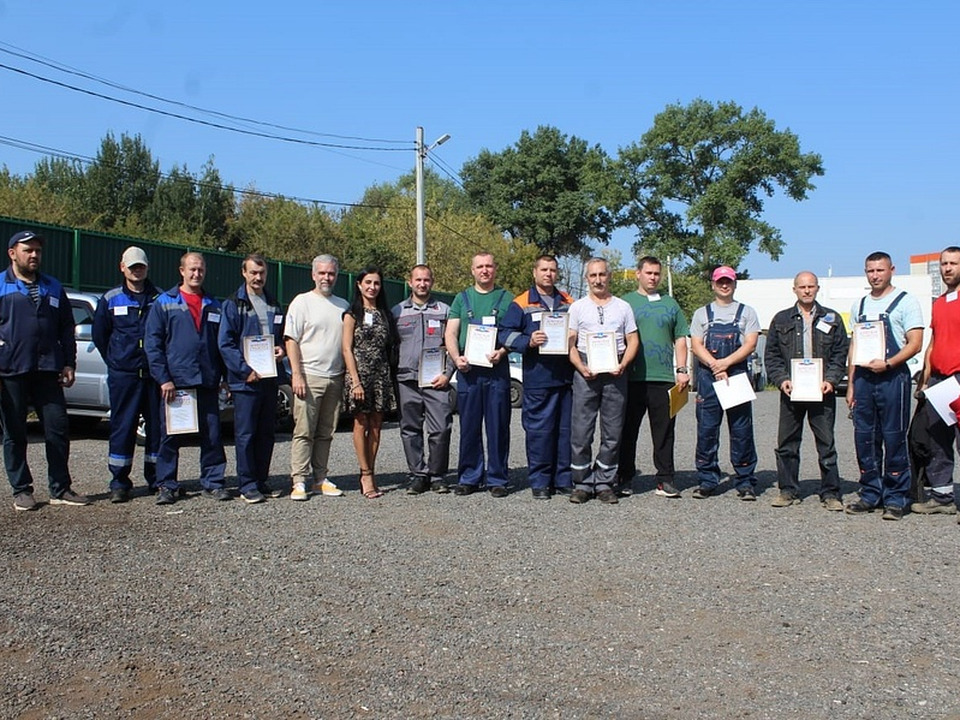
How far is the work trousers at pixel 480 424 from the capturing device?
26.8ft

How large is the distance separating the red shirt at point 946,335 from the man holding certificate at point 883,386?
14cm

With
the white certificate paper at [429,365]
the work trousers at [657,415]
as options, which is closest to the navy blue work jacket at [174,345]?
the white certificate paper at [429,365]

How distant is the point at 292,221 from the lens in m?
41.6

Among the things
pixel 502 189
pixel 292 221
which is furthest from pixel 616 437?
pixel 502 189

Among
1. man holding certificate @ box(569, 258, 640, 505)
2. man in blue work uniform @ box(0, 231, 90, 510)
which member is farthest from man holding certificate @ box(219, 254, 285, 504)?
man holding certificate @ box(569, 258, 640, 505)

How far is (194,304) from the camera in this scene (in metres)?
7.72

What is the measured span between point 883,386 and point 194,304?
5.27 metres

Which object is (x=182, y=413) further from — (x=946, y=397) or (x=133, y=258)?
(x=946, y=397)

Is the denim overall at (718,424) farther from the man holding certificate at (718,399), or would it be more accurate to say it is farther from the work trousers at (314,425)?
the work trousers at (314,425)

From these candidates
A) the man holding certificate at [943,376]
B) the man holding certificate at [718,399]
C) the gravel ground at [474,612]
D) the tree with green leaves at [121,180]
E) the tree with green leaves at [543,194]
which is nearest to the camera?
the gravel ground at [474,612]

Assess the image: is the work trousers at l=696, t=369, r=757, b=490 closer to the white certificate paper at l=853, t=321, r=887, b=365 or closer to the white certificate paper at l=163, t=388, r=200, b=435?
the white certificate paper at l=853, t=321, r=887, b=365

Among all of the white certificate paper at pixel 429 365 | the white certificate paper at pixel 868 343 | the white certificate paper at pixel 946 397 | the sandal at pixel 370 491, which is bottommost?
the sandal at pixel 370 491

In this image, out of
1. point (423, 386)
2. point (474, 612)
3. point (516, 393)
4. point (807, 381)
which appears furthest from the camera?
point (516, 393)

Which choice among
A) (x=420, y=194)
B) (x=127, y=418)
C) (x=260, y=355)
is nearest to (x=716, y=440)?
(x=260, y=355)
